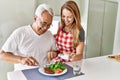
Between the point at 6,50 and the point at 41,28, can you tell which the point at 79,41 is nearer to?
the point at 41,28

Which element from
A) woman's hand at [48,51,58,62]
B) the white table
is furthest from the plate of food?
woman's hand at [48,51,58,62]

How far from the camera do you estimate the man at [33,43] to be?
61.8 inches

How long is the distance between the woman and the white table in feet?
0.64

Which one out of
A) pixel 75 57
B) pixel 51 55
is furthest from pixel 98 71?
pixel 51 55

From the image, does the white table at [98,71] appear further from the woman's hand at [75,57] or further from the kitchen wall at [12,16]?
the kitchen wall at [12,16]

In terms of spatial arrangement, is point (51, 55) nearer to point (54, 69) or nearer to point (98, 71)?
point (54, 69)

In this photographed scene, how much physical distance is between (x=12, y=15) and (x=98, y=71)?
1.14 metres

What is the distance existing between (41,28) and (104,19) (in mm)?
1514

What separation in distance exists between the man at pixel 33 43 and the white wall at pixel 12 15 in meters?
0.36

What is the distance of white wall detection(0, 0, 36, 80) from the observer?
6.22ft

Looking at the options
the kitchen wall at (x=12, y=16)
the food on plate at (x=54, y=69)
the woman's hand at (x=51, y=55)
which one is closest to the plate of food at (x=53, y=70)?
the food on plate at (x=54, y=69)

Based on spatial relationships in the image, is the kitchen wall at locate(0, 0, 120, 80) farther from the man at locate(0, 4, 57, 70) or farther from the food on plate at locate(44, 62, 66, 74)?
the food on plate at locate(44, 62, 66, 74)

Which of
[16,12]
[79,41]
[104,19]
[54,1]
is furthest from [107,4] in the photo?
[16,12]

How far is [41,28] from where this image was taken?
63.9 inches
